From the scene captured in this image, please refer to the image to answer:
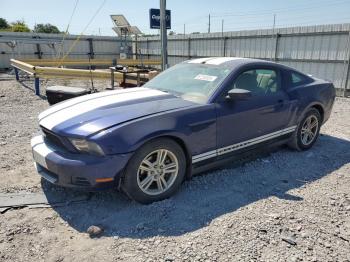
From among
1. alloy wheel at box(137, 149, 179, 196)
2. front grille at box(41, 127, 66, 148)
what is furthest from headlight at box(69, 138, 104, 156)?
alloy wheel at box(137, 149, 179, 196)

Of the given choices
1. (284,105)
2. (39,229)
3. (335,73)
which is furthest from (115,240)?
(335,73)

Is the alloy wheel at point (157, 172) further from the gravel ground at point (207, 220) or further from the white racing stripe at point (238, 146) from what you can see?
the white racing stripe at point (238, 146)

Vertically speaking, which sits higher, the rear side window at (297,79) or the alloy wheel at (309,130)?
the rear side window at (297,79)

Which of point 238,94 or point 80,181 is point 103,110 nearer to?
point 80,181

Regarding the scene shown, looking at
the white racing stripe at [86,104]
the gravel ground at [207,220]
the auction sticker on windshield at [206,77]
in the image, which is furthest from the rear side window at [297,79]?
the white racing stripe at [86,104]

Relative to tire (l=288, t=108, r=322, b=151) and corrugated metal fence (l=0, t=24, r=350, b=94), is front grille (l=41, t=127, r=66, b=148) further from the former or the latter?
corrugated metal fence (l=0, t=24, r=350, b=94)

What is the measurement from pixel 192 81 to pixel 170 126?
1081mm

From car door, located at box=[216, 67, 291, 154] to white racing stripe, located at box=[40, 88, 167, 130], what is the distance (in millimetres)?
886

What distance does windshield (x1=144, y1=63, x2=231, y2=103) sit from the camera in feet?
12.8

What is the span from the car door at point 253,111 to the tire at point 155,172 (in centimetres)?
65

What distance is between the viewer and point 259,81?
174 inches

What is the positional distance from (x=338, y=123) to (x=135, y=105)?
5343mm

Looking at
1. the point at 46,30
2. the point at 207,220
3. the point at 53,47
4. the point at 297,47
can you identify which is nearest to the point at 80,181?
the point at 207,220

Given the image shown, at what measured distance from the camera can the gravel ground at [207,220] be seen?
266 cm
